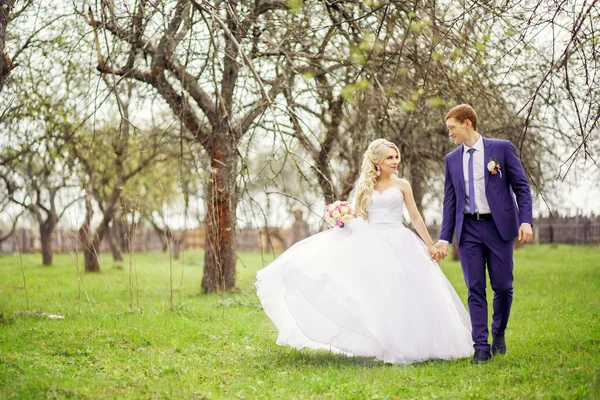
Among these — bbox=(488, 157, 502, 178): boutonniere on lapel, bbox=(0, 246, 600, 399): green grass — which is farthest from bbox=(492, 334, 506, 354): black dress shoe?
bbox=(488, 157, 502, 178): boutonniere on lapel

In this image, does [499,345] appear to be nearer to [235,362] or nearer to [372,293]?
[372,293]

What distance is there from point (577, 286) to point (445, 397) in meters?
8.21

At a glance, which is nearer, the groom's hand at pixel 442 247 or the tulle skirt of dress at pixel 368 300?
the tulle skirt of dress at pixel 368 300

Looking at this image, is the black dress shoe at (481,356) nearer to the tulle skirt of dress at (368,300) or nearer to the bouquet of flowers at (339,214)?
the tulle skirt of dress at (368,300)

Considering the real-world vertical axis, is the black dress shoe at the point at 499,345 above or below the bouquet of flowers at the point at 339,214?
below

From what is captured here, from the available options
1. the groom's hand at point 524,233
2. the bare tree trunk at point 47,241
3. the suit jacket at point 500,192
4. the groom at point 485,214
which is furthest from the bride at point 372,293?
the bare tree trunk at point 47,241

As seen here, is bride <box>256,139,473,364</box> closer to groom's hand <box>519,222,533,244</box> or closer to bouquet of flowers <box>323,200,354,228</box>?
bouquet of flowers <box>323,200,354,228</box>

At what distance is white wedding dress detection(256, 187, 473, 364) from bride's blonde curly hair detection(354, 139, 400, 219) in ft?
0.75

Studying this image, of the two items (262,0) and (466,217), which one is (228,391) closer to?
(466,217)

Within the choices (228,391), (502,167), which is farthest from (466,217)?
(228,391)

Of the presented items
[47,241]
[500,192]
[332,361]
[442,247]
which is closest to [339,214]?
[442,247]

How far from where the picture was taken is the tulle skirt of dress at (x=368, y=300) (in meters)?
5.29

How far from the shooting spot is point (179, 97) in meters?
10.5

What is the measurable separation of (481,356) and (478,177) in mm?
1507
